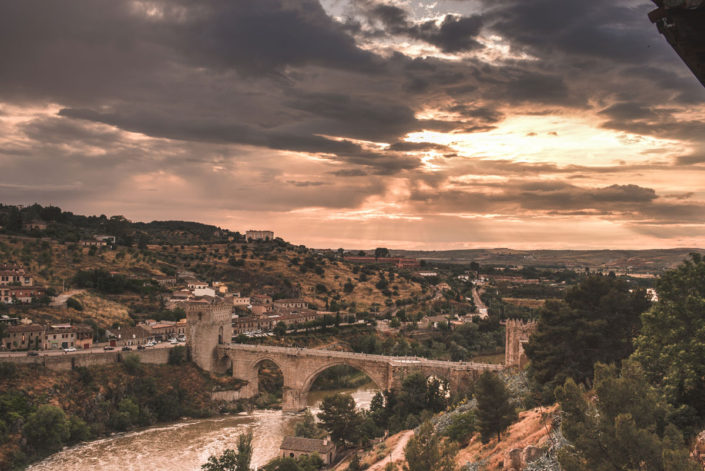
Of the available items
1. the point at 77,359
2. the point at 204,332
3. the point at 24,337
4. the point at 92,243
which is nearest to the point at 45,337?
the point at 24,337

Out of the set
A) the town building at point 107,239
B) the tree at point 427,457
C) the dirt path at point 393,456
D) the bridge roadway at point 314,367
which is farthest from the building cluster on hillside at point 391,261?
the tree at point 427,457

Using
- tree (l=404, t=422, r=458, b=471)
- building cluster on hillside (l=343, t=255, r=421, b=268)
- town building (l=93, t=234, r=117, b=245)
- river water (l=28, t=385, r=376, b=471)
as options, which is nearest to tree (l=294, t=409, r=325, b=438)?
river water (l=28, t=385, r=376, b=471)

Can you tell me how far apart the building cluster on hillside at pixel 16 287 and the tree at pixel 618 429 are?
47.7m

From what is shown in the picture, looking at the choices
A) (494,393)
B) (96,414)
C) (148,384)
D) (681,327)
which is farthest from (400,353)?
(681,327)

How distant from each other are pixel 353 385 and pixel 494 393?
99.9ft

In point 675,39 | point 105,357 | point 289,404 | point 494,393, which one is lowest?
point 289,404

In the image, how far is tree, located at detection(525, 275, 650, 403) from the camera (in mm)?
20031

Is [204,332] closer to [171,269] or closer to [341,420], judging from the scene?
[341,420]

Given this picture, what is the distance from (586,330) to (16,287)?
4675cm

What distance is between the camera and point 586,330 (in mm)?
20031

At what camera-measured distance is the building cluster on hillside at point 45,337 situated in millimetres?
38031

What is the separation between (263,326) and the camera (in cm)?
5753

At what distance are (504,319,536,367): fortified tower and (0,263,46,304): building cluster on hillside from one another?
39.0 meters

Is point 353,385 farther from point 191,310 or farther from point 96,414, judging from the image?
point 96,414
